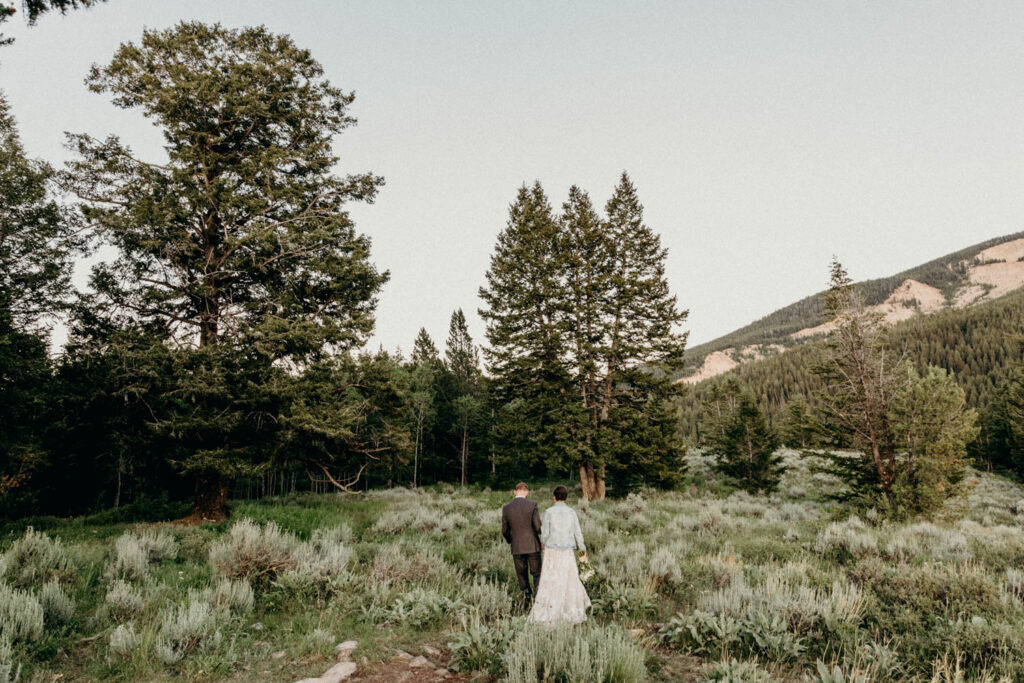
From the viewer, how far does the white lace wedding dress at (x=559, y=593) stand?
564cm

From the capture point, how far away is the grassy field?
157 inches

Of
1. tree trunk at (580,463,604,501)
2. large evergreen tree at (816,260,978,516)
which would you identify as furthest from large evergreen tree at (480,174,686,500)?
large evergreen tree at (816,260,978,516)

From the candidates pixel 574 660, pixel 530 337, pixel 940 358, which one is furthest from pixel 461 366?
pixel 940 358

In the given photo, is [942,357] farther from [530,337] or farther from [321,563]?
[321,563]

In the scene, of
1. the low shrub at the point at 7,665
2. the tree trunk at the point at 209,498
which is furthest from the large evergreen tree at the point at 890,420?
the tree trunk at the point at 209,498

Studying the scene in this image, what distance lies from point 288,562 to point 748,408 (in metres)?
32.6

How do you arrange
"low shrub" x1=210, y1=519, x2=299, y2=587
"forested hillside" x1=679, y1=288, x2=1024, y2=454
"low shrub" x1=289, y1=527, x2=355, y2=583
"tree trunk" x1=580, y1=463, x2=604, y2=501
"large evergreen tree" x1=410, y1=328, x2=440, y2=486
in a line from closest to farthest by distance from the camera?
"low shrub" x1=289, y1=527, x2=355, y2=583 < "low shrub" x1=210, y1=519, x2=299, y2=587 < "tree trunk" x1=580, y1=463, x2=604, y2=501 < "large evergreen tree" x1=410, y1=328, x2=440, y2=486 < "forested hillside" x1=679, y1=288, x2=1024, y2=454

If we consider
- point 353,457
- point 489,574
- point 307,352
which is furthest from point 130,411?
point 489,574

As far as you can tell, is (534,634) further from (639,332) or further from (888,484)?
(639,332)

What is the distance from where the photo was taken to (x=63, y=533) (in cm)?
955

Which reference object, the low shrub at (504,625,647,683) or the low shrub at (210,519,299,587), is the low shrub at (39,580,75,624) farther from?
the low shrub at (504,625,647,683)

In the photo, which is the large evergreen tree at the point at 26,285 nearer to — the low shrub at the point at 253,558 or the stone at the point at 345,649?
the low shrub at the point at 253,558

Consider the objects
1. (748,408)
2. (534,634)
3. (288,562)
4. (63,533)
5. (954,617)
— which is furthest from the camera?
(748,408)

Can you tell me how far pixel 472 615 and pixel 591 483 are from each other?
16531 millimetres
